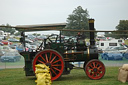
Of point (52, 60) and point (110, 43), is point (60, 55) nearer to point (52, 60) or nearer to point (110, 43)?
point (52, 60)

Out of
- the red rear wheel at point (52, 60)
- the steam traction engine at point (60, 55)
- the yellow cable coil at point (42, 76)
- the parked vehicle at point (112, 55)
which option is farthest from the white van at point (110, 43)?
the yellow cable coil at point (42, 76)

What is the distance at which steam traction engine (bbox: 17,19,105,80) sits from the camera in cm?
753

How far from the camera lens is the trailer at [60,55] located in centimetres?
753

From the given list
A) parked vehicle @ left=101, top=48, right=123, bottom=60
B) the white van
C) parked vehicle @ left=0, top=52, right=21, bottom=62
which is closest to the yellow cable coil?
parked vehicle @ left=0, top=52, right=21, bottom=62

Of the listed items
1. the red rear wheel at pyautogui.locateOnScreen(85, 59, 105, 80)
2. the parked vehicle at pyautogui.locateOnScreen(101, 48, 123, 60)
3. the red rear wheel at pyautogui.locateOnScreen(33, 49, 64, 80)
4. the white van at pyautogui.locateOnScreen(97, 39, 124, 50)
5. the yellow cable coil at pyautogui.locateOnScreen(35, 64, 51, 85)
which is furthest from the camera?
the white van at pyautogui.locateOnScreen(97, 39, 124, 50)

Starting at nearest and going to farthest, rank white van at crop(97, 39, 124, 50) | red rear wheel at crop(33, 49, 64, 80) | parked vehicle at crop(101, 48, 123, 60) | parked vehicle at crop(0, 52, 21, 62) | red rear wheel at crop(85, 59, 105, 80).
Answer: red rear wheel at crop(33, 49, 64, 80)
red rear wheel at crop(85, 59, 105, 80)
parked vehicle at crop(0, 52, 21, 62)
parked vehicle at crop(101, 48, 123, 60)
white van at crop(97, 39, 124, 50)

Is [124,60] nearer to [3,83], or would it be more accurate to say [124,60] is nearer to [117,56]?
[117,56]

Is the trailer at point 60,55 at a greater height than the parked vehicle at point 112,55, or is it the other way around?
the trailer at point 60,55

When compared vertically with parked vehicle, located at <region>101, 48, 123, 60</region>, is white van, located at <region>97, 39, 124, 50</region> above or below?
above

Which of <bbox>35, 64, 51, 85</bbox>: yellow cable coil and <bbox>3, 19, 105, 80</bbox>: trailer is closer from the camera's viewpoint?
<bbox>35, 64, 51, 85</bbox>: yellow cable coil

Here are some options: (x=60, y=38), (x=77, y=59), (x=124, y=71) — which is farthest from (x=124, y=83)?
(x=60, y=38)

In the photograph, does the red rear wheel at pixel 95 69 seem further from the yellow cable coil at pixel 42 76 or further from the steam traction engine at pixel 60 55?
the yellow cable coil at pixel 42 76

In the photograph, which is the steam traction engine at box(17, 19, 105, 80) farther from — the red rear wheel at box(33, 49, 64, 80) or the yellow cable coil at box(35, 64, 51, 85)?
the yellow cable coil at box(35, 64, 51, 85)

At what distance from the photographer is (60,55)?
24.6 ft
